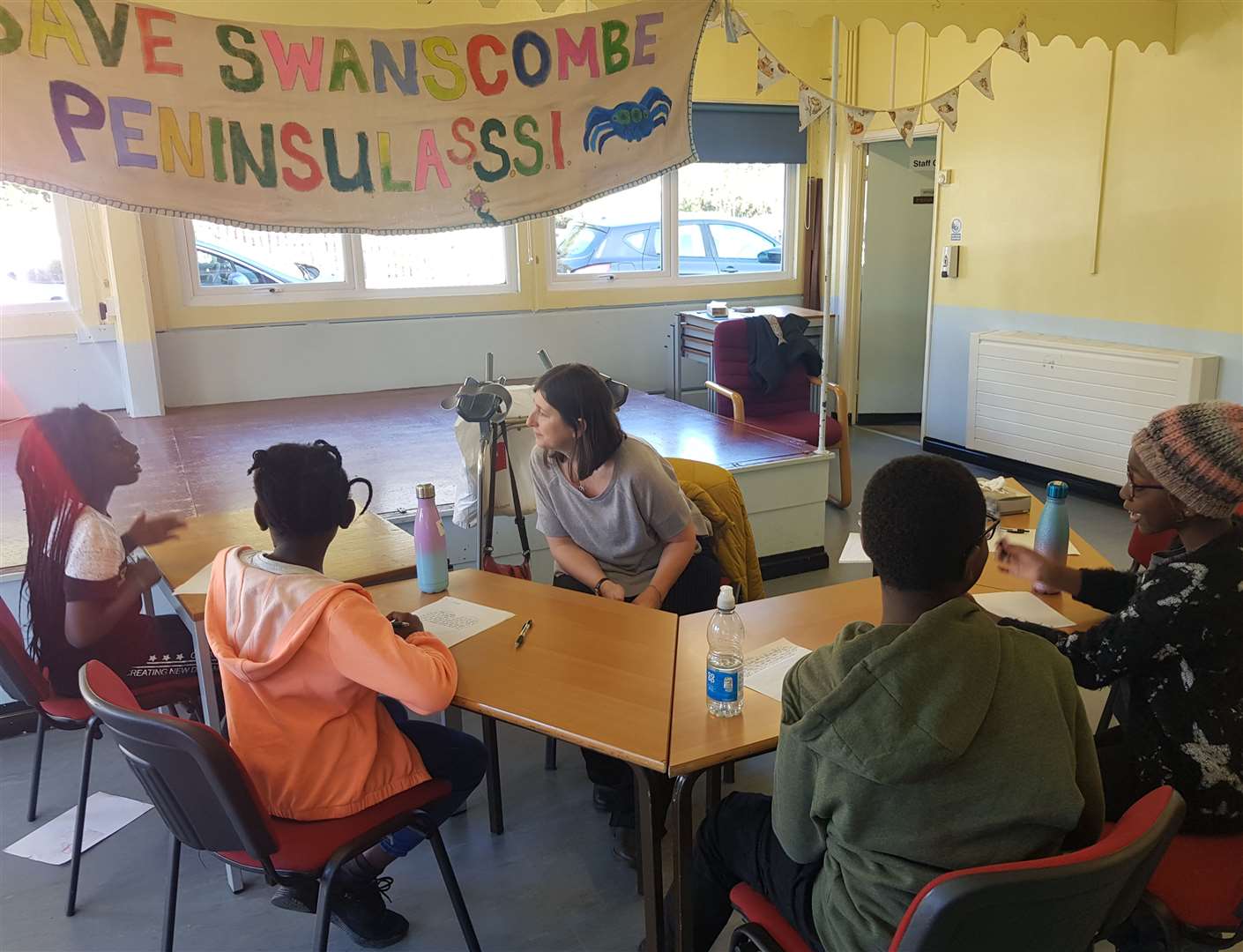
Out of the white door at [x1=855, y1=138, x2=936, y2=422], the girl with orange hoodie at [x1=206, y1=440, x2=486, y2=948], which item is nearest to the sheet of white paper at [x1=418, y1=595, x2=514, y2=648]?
the girl with orange hoodie at [x1=206, y1=440, x2=486, y2=948]

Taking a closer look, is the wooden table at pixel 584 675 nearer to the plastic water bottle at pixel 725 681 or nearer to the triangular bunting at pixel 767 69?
the plastic water bottle at pixel 725 681

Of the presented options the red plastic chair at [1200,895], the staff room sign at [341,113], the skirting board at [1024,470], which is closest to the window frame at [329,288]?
the staff room sign at [341,113]

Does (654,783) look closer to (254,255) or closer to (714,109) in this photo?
(254,255)

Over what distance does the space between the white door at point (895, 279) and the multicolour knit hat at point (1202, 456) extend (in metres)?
4.92

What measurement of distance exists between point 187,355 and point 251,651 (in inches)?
180

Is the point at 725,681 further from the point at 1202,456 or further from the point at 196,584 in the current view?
the point at 196,584

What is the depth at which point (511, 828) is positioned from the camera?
2.35m

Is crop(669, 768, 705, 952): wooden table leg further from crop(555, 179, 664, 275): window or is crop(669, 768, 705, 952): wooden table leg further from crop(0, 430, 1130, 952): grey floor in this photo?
crop(555, 179, 664, 275): window

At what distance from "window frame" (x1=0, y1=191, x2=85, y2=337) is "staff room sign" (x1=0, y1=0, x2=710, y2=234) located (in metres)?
3.22

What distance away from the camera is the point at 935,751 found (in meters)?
1.05

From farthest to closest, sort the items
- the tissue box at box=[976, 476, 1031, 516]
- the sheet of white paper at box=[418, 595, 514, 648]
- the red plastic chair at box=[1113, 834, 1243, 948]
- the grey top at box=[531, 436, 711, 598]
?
the tissue box at box=[976, 476, 1031, 516] → the grey top at box=[531, 436, 711, 598] → the sheet of white paper at box=[418, 595, 514, 648] → the red plastic chair at box=[1113, 834, 1243, 948]

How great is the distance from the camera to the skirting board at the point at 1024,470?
16.0ft

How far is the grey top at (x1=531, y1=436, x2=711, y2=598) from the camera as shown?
7.91 ft

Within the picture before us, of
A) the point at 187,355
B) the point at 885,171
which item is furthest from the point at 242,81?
the point at 885,171
